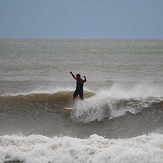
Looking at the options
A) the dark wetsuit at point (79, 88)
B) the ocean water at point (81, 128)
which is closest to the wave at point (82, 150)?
the ocean water at point (81, 128)

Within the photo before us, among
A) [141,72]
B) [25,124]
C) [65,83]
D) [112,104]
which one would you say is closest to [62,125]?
[25,124]

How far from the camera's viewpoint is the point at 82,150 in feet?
31.4

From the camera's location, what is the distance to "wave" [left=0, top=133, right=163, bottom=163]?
9.12 m

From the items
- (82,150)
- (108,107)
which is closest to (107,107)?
(108,107)

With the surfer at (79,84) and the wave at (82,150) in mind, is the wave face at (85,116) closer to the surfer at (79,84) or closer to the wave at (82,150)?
the surfer at (79,84)

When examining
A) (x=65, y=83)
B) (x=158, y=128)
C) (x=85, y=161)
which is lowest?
(x=85, y=161)

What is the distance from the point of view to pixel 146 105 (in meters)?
13.7

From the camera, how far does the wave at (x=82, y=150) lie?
9.12 m

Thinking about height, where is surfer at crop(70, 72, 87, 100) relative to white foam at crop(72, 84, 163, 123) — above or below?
above

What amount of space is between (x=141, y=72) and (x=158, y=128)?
56.1 ft

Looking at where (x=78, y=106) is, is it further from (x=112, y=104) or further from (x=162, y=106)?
(x=162, y=106)

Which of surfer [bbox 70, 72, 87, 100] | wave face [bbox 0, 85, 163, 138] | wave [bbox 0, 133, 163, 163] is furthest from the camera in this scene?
surfer [bbox 70, 72, 87, 100]

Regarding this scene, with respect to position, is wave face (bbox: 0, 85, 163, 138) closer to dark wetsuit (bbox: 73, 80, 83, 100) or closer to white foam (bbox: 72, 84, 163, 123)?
white foam (bbox: 72, 84, 163, 123)

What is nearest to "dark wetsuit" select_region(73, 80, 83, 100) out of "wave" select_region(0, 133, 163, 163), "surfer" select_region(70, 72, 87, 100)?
"surfer" select_region(70, 72, 87, 100)
